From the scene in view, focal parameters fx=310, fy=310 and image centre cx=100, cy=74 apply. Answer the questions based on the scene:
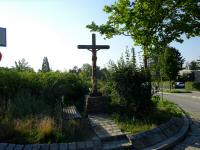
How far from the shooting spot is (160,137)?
9281 millimetres

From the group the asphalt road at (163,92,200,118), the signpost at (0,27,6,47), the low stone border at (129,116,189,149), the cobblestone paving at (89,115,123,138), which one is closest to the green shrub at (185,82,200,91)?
the asphalt road at (163,92,200,118)

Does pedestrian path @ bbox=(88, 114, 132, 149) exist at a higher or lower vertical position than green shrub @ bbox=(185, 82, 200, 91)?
lower

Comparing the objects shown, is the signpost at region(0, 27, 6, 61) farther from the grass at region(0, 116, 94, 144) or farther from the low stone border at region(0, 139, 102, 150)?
the low stone border at region(0, 139, 102, 150)

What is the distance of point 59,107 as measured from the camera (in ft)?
35.4

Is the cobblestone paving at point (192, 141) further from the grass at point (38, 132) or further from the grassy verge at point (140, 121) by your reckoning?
the grass at point (38, 132)

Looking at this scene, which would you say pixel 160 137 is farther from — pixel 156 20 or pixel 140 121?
pixel 156 20

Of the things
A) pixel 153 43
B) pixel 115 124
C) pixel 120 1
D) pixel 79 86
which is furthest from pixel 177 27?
pixel 115 124

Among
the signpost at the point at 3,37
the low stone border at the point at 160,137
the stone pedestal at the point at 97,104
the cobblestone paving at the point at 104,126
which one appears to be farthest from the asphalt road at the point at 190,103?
the signpost at the point at 3,37

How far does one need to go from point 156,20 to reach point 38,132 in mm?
9001

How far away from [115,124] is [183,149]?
2365 millimetres

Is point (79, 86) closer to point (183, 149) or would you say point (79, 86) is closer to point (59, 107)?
point (59, 107)

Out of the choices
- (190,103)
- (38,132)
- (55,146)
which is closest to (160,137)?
(55,146)

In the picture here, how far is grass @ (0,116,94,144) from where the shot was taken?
315 inches

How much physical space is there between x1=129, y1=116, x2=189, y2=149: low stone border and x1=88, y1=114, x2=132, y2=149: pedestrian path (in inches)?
12.2
